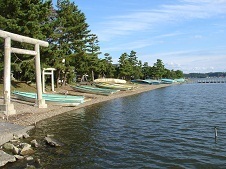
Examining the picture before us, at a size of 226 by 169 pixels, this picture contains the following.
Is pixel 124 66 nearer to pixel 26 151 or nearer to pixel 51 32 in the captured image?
pixel 51 32

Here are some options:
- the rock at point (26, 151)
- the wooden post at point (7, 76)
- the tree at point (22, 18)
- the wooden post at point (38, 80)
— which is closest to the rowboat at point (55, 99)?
the wooden post at point (38, 80)

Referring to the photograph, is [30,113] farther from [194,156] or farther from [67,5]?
[67,5]

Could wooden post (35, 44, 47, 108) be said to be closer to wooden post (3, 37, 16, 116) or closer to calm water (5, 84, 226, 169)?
calm water (5, 84, 226, 169)

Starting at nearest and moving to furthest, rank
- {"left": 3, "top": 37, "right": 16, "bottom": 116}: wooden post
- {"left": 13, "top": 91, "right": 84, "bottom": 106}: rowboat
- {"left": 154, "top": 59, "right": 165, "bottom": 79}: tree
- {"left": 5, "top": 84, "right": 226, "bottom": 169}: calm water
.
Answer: {"left": 5, "top": 84, "right": 226, "bottom": 169}: calm water, {"left": 3, "top": 37, "right": 16, "bottom": 116}: wooden post, {"left": 13, "top": 91, "right": 84, "bottom": 106}: rowboat, {"left": 154, "top": 59, "right": 165, "bottom": 79}: tree

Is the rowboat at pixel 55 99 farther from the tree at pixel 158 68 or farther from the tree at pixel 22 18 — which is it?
the tree at pixel 158 68

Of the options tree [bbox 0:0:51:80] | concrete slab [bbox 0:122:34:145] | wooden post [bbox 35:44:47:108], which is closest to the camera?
concrete slab [bbox 0:122:34:145]

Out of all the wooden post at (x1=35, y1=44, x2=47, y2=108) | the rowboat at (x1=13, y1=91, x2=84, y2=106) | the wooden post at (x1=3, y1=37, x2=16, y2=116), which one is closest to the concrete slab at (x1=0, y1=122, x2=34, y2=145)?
the wooden post at (x1=3, y1=37, x2=16, y2=116)

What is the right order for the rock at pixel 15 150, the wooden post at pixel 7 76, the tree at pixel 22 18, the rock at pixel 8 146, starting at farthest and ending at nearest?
the tree at pixel 22 18 < the wooden post at pixel 7 76 < the rock at pixel 8 146 < the rock at pixel 15 150

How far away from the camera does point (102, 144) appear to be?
1527 cm

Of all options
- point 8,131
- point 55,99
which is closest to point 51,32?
point 55,99

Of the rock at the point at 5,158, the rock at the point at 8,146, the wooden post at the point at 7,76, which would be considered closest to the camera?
the rock at the point at 5,158

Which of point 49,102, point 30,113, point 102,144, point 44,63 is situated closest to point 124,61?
point 44,63

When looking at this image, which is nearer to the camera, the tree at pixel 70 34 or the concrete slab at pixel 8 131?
the concrete slab at pixel 8 131

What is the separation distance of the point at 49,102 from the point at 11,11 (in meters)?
12.1
